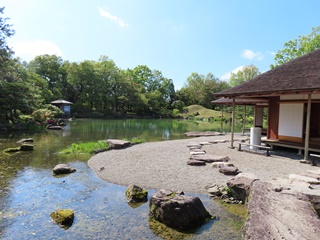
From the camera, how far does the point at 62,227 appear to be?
4.77 metres

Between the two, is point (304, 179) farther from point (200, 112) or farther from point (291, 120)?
point (200, 112)

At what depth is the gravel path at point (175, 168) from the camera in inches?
286

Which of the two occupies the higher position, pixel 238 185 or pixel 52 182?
pixel 238 185

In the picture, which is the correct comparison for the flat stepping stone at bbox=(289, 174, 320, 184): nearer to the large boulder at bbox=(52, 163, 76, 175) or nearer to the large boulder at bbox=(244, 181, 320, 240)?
the large boulder at bbox=(244, 181, 320, 240)

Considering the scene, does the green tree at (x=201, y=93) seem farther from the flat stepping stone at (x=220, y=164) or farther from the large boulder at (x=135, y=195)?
the large boulder at (x=135, y=195)

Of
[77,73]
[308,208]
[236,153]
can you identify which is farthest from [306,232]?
[77,73]

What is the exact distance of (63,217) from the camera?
16.2ft

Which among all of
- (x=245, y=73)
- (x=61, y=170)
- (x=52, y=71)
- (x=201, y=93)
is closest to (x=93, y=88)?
(x=52, y=71)

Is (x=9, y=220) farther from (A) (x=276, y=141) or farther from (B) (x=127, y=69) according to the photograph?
(B) (x=127, y=69)

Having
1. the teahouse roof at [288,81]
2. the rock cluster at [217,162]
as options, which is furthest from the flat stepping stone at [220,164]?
the teahouse roof at [288,81]

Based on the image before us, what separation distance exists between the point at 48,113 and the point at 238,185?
79.2 ft

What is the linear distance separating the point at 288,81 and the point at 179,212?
7674mm

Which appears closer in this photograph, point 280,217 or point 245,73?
point 280,217

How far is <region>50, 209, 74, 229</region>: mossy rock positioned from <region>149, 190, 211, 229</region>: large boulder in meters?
1.65
